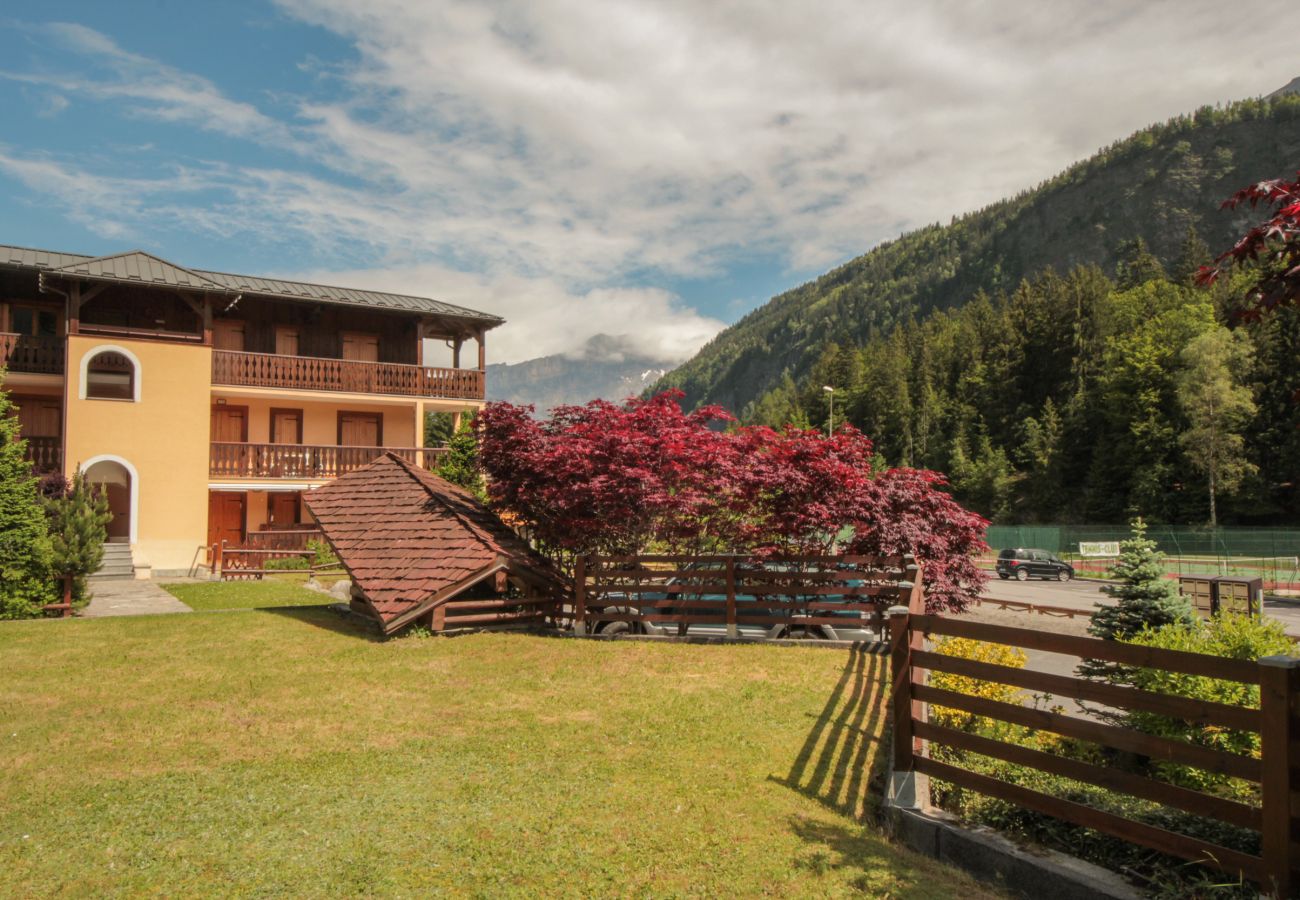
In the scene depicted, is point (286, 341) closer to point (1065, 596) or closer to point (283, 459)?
point (283, 459)

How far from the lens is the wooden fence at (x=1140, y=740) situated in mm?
3496

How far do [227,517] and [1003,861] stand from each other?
26828 mm

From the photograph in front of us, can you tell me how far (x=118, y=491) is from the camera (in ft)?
77.6

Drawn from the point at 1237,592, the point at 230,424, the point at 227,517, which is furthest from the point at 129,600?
the point at 1237,592

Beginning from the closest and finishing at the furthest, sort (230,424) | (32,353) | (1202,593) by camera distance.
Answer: (1202,593)
(32,353)
(230,424)

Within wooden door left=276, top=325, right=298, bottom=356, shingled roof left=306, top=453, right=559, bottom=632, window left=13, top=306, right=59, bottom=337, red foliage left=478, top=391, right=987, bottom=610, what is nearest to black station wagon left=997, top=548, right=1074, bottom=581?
red foliage left=478, top=391, right=987, bottom=610

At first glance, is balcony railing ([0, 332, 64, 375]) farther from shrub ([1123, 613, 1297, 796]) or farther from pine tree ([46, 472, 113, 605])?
shrub ([1123, 613, 1297, 796])

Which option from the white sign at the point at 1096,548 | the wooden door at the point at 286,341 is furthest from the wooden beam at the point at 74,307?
the white sign at the point at 1096,548

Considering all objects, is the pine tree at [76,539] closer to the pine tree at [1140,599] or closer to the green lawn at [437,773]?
the green lawn at [437,773]

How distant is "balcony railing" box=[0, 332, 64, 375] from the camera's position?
72.3 feet

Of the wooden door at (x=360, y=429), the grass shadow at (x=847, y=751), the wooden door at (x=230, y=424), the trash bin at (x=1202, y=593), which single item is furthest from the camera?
the wooden door at (x=360, y=429)

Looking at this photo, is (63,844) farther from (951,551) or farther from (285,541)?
(285,541)

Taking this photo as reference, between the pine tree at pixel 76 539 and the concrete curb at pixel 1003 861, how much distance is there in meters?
14.2

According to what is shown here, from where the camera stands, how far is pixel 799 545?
12453 millimetres
